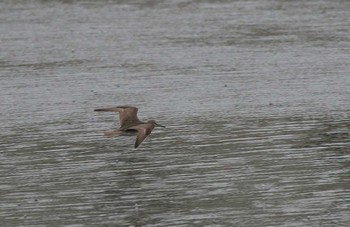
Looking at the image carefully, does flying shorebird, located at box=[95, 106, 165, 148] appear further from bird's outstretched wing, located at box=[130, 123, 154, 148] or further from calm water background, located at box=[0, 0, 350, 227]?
calm water background, located at box=[0, 0, 350, 227]

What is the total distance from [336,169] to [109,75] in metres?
7.27

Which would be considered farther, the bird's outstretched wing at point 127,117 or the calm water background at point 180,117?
the bird's outstretched wing at point 127,117

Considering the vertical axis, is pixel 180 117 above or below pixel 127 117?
below

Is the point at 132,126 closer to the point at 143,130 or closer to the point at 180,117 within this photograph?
the point at 143,130

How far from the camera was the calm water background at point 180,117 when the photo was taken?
32.3ft

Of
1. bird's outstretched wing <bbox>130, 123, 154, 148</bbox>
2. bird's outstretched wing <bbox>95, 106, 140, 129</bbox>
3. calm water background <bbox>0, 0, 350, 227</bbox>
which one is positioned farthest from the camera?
bird's outstretched wing <bbox>95, 106, 140, 129</bbox>

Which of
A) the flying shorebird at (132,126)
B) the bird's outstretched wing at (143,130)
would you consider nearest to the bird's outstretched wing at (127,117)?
the flying shorebird at (132,126)

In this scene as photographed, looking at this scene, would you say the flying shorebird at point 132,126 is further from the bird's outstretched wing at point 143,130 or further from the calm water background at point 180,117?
the calm water background at point 180,117

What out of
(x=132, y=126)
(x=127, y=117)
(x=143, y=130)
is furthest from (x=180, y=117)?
(x=143, y=130)

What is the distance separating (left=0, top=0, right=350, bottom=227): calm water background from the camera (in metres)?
9.86

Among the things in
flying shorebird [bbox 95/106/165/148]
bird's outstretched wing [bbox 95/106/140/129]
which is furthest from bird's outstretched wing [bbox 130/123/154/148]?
bird's outstretched wing [bbox 95/106/140/129]

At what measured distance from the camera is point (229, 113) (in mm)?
14430

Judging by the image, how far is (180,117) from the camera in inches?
561

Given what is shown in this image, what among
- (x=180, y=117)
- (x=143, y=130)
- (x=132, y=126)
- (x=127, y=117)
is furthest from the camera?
(x=180, y=117)
